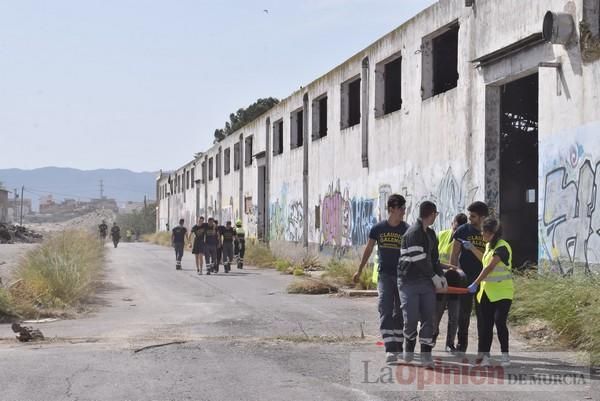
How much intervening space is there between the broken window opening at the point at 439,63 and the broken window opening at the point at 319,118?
27.1 feet

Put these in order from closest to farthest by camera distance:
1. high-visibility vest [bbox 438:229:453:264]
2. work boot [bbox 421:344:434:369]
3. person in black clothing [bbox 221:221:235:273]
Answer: work boot [bbox 421:344:434:369] < high-visibility vest [bbox 438:229:453:264] < person in black clothing [bbox 221:221:235:273]

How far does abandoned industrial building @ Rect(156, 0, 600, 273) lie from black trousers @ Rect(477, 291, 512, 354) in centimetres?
371

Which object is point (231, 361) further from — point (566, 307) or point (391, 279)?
point (566, 307)

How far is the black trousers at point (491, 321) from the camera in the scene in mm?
8281

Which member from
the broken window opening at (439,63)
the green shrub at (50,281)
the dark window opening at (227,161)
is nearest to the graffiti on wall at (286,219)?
the broken window opening at (439,63)

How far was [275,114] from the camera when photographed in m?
31.9

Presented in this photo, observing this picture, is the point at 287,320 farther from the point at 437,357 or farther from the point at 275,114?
the point at 275,114

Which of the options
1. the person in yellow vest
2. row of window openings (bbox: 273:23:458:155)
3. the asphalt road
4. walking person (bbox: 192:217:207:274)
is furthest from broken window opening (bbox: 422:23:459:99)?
the person in yellow vest

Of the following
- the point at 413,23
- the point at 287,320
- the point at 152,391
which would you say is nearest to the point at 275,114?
the point at 413,23

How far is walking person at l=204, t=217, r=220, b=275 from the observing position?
2362 centimetres

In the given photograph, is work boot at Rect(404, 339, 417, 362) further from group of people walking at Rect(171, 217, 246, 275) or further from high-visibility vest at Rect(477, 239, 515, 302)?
group of people walking at Rect(171, 217, 246, 275)

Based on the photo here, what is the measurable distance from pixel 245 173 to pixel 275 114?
21.2 ft

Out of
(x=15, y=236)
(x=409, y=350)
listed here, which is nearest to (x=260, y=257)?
(x=409, y=350)

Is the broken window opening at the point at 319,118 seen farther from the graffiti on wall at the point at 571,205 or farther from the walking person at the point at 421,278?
the walking person at the point at 421,278
